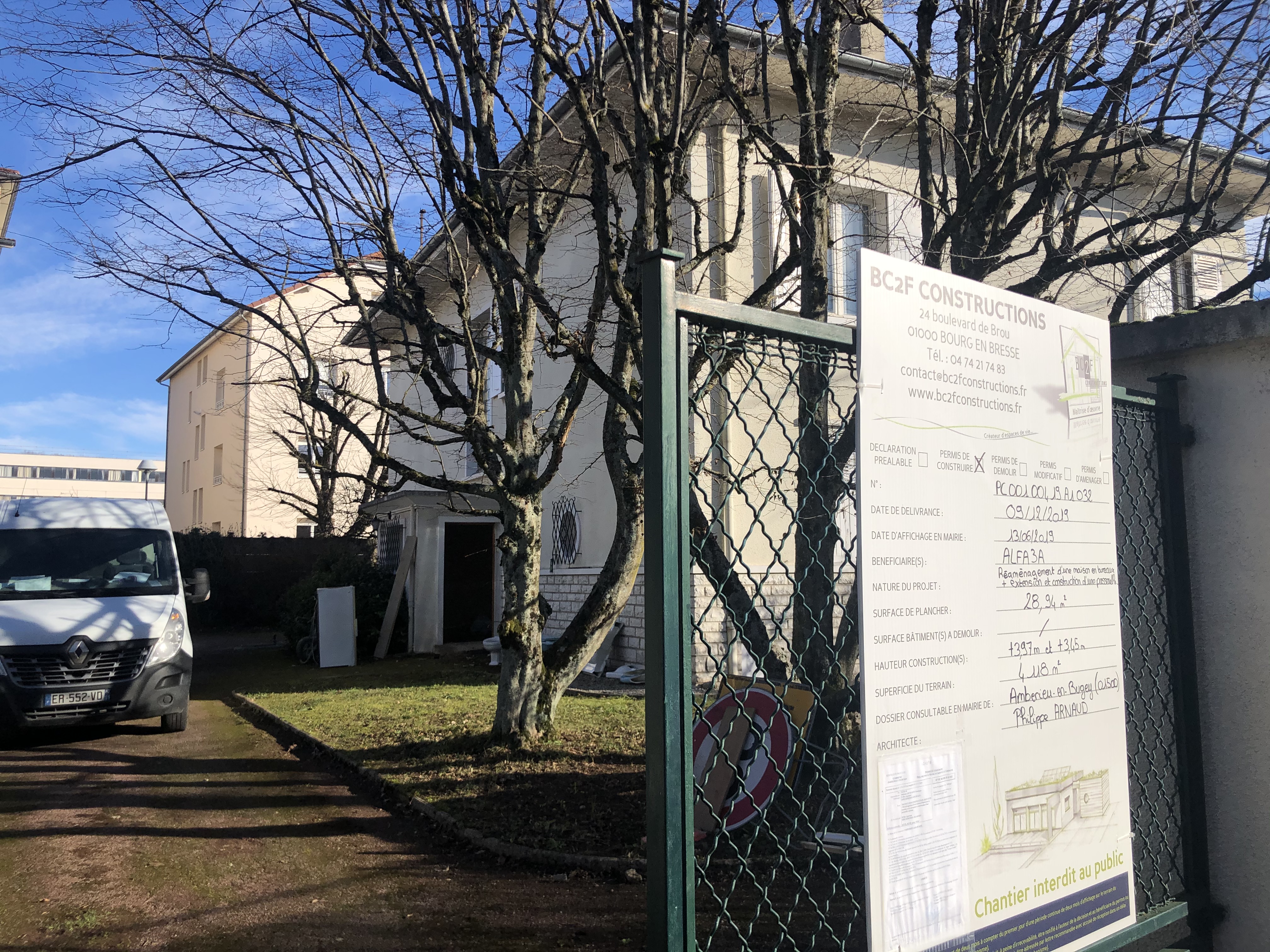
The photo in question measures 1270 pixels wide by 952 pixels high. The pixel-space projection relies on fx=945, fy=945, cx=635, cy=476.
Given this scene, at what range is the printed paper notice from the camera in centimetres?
218

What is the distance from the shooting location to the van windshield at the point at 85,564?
9.63m

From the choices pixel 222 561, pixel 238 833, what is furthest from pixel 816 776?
pixel 222 561

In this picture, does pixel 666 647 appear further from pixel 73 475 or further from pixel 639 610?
pixel 73 475

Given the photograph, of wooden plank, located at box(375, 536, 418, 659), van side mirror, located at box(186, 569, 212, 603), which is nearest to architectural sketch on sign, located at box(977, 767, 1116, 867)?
van side mirror, located at box(186, 569, 212, 603)

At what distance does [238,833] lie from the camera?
6.23m

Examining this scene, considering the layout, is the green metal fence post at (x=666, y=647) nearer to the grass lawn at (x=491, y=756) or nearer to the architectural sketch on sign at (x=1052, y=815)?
the architectural sketch on sign at (x=1052, y=815)

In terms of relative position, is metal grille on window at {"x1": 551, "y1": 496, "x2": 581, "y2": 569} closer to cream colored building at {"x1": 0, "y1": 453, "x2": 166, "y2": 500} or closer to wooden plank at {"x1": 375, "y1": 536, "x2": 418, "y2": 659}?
wooden plank at {"x1": 375, "y1": 536, "x2": 418, "y2": 659}

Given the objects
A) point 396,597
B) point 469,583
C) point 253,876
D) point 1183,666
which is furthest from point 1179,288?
point 396,597

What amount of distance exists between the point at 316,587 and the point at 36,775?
8707mm

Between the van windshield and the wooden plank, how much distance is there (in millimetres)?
6154

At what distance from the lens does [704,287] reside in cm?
1117

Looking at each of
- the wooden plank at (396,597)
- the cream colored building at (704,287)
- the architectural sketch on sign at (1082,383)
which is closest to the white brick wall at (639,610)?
the cream colored building at (704,287)

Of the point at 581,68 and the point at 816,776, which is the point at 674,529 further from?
the point at 581,68

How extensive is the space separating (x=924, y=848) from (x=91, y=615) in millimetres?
9283
